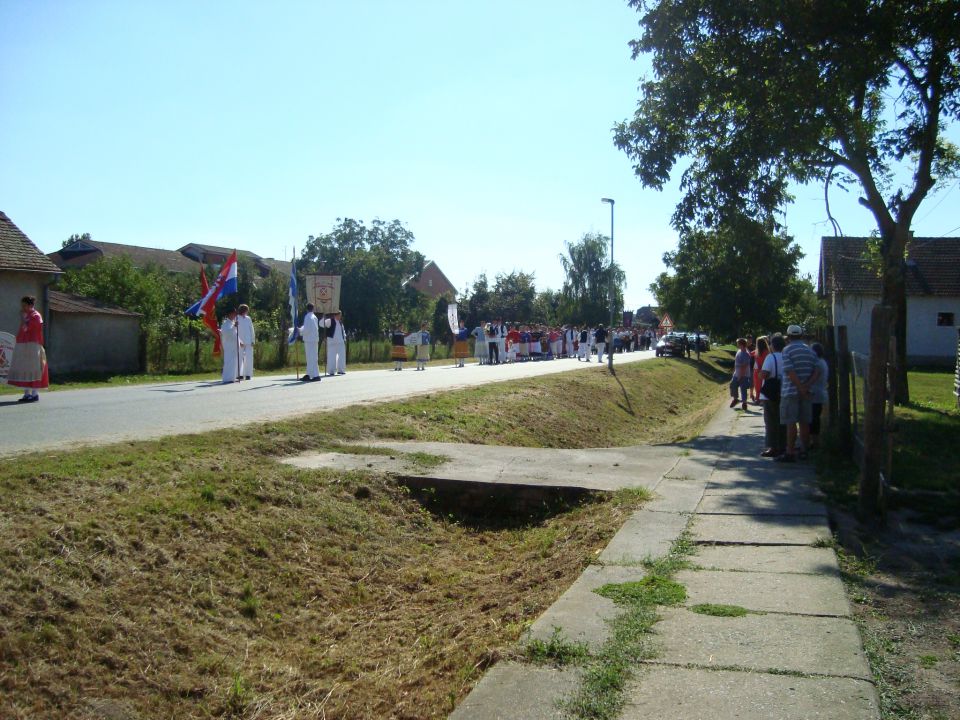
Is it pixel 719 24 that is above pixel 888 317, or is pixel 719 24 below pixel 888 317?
above

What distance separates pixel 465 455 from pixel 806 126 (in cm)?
959

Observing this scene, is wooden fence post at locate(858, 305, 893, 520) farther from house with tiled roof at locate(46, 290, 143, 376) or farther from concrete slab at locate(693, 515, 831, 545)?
house with tiled roof at locate(46, 290, 143, 376)

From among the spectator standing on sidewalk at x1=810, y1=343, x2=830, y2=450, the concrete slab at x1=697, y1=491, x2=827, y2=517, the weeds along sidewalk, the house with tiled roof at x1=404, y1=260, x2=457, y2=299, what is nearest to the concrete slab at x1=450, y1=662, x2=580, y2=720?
the weeds along sidewalk

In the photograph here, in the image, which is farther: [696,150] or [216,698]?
Result: [696,150]

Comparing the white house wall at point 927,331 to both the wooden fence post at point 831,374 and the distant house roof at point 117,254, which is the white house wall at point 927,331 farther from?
the distant house roof at point 117,254

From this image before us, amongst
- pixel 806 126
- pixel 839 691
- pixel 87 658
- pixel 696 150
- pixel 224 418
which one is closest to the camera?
pixel 839 691

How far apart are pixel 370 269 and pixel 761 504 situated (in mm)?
50888

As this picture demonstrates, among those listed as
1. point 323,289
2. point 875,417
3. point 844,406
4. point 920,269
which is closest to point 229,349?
point 323,289

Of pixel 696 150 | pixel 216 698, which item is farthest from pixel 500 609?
pixel 696 150

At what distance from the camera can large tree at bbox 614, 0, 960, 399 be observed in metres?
15.9

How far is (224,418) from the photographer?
1223 cm

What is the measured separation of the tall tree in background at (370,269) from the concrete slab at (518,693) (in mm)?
43459

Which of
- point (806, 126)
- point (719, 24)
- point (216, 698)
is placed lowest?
point (216, 698)

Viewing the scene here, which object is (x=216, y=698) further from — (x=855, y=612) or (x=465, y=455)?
(x=465, y=455)
